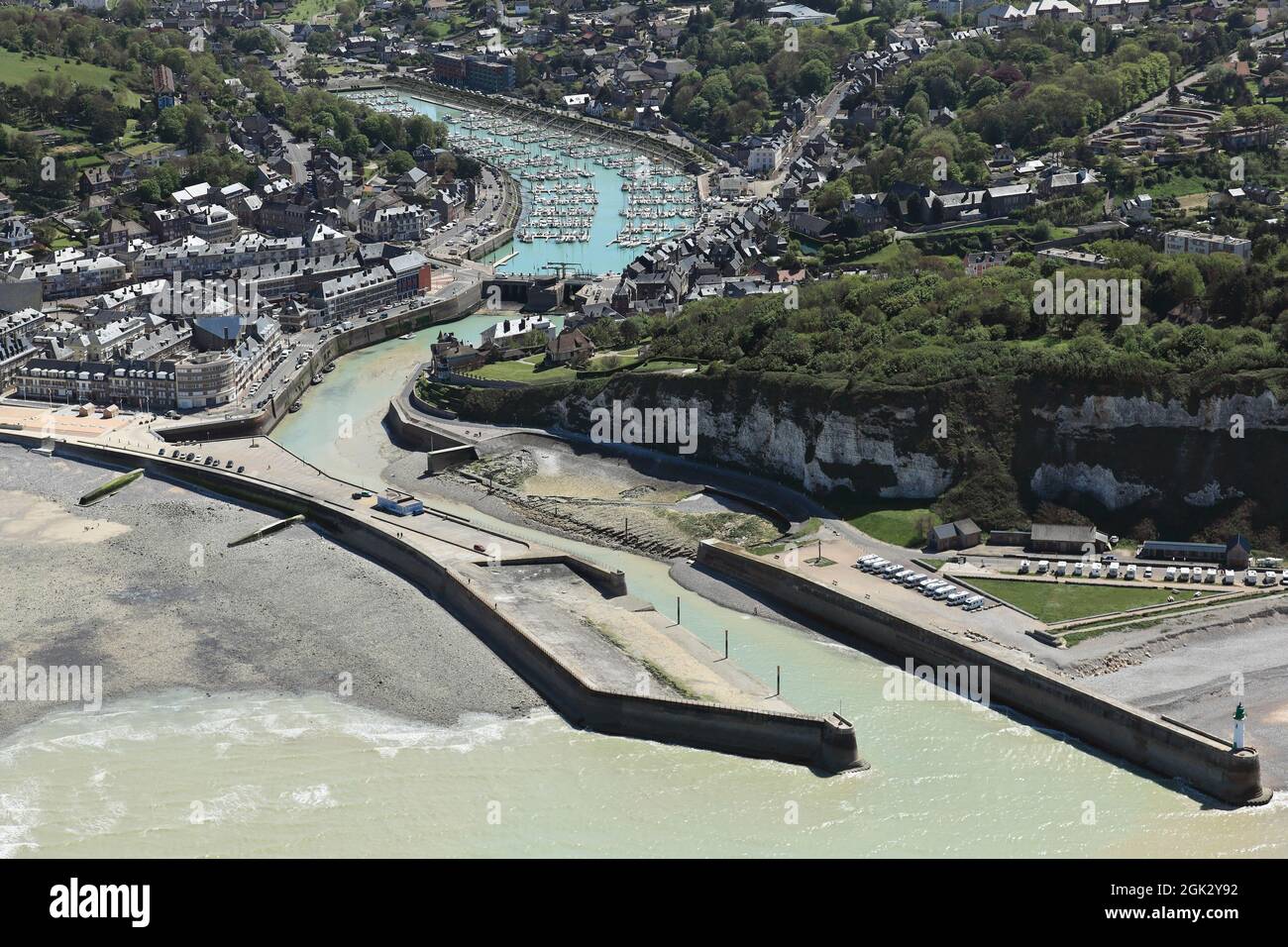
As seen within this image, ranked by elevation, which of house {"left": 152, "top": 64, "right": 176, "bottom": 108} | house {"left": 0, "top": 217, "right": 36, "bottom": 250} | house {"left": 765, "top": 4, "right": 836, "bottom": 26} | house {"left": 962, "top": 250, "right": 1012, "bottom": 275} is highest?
house {"left": 765, "top": 4, "right": 836, "bottom": 26}

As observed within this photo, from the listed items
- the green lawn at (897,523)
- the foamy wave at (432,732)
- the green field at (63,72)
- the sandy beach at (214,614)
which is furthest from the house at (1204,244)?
the green field at (63,72)

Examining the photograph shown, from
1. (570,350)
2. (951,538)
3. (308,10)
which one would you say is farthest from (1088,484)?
(308,10)

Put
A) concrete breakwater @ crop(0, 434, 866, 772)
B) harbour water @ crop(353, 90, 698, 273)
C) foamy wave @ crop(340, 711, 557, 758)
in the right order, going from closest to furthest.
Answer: concrete breakwater @ crop(0, 434, 866, 772)
foamy wave @ crop(340, 711, 557, 758)
harbour water @ crop(353, 90, 698, 273)

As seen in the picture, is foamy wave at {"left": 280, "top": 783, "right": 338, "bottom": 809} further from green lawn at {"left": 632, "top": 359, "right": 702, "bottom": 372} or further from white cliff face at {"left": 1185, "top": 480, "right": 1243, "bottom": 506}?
green lawn at {"left": 632, "top": 359, "right": 702, "bottom": 372}

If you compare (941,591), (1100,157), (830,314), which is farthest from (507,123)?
(941,591)

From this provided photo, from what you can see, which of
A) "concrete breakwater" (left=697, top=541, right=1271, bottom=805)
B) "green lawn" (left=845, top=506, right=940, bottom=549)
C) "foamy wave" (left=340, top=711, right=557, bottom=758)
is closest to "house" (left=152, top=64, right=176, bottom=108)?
"green lawn" (left=845, top=506, right=940, bottom=549)

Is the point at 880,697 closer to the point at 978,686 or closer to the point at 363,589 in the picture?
the point at 978,686
